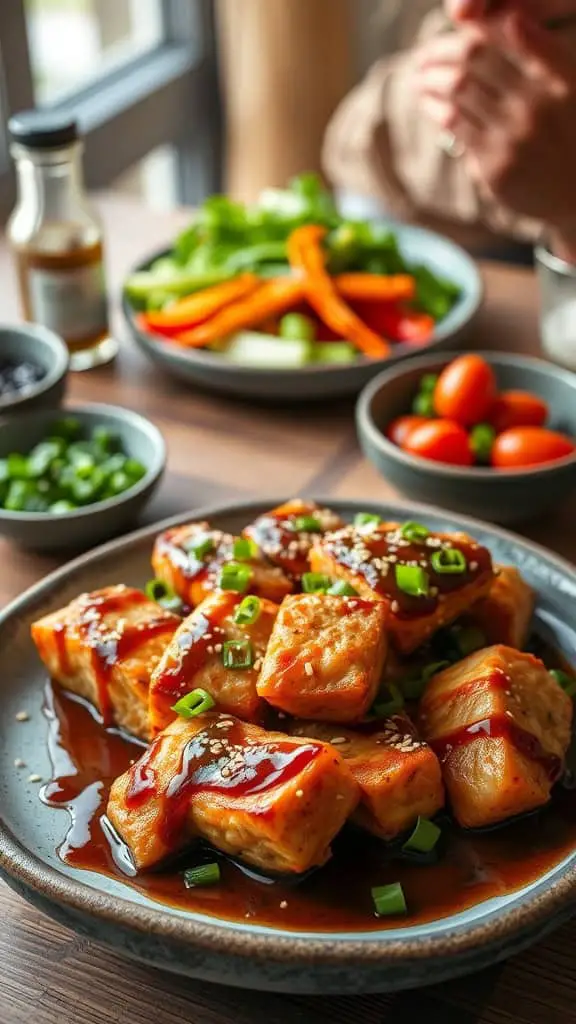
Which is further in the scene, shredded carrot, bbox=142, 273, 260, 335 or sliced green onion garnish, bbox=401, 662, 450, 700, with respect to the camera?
shredded carrot, bbox=142, 273, 260, 335

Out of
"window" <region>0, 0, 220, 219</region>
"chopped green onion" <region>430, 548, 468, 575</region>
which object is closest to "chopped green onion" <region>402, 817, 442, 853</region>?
"chopped green onion" <region>430, 548, 468, 575</region>

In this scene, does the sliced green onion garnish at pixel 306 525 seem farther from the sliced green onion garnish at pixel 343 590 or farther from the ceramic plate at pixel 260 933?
the ceramic plate at pixel 260 933

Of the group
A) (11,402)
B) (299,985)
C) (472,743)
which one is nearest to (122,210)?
(11,402)

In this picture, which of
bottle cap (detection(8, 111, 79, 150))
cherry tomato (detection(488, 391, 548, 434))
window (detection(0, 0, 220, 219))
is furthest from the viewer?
window (detection(0, 0, 220, 219))

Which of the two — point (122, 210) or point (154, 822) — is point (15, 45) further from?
point (154, 822)

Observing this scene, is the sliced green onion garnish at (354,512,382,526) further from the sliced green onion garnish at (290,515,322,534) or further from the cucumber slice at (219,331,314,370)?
the cucumber slice at (219,331,314,370)

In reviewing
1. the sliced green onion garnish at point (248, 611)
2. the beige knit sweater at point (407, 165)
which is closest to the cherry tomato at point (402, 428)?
the sliced green onion garnish at point (248, 611)
